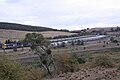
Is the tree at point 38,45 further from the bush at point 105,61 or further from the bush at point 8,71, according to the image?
the bush at point 8,71

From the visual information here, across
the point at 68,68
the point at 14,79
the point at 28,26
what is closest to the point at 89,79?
the point at 14,79

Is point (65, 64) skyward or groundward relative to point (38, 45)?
groundward

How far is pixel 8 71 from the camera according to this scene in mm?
16281

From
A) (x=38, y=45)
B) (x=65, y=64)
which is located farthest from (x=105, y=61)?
(x=38, y=45)

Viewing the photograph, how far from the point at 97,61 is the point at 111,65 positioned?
2.29 meters

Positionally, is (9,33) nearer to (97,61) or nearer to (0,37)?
(0,37)

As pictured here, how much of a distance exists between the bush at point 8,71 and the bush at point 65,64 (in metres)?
24.7

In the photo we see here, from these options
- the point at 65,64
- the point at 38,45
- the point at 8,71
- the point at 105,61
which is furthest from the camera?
the point at 38,45

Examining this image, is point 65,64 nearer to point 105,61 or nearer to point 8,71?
point 105,61

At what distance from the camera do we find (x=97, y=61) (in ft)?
135

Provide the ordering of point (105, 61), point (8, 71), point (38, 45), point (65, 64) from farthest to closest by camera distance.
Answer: point (38, 45) < point (65, 64) < point (105, 61) < point (8, 71)

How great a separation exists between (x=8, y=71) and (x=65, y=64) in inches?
1009

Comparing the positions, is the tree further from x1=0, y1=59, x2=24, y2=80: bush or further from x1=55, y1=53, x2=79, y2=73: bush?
x1=0, y1=59, x2=24, y2=80: bush

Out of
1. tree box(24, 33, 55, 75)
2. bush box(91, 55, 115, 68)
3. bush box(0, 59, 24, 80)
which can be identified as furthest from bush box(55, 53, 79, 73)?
bush box(0, 59, 24, 80)
